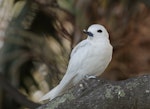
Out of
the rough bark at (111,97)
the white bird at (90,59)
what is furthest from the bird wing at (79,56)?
the rough bark at (111,97)

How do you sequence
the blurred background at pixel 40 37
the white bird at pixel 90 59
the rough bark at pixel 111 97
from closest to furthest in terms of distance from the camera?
1. the rough bark at pixel 111 97
2. the white bird at pixel 90 59
3. the blurred background at pixel 40 37

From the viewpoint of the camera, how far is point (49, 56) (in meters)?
3.96

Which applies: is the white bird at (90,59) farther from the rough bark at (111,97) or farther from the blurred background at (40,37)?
the blurred background at (40,37)

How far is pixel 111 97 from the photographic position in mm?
1957

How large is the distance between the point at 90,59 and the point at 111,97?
1.89 ft

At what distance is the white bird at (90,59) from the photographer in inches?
97.4

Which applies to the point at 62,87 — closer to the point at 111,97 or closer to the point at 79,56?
the point at 79,56

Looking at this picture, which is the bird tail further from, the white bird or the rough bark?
the rough bark

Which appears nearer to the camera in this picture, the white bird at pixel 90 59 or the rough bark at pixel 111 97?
the rough bark at pixel 111 97

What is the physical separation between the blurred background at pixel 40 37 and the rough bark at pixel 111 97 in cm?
161

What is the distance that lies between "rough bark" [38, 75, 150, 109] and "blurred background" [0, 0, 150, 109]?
1.61 meters

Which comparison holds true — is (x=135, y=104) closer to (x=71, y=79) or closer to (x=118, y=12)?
(x=71, y=79)

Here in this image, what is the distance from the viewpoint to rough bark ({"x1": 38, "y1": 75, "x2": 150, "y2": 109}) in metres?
→ 1.95

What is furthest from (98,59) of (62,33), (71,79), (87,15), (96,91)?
(87,15)
